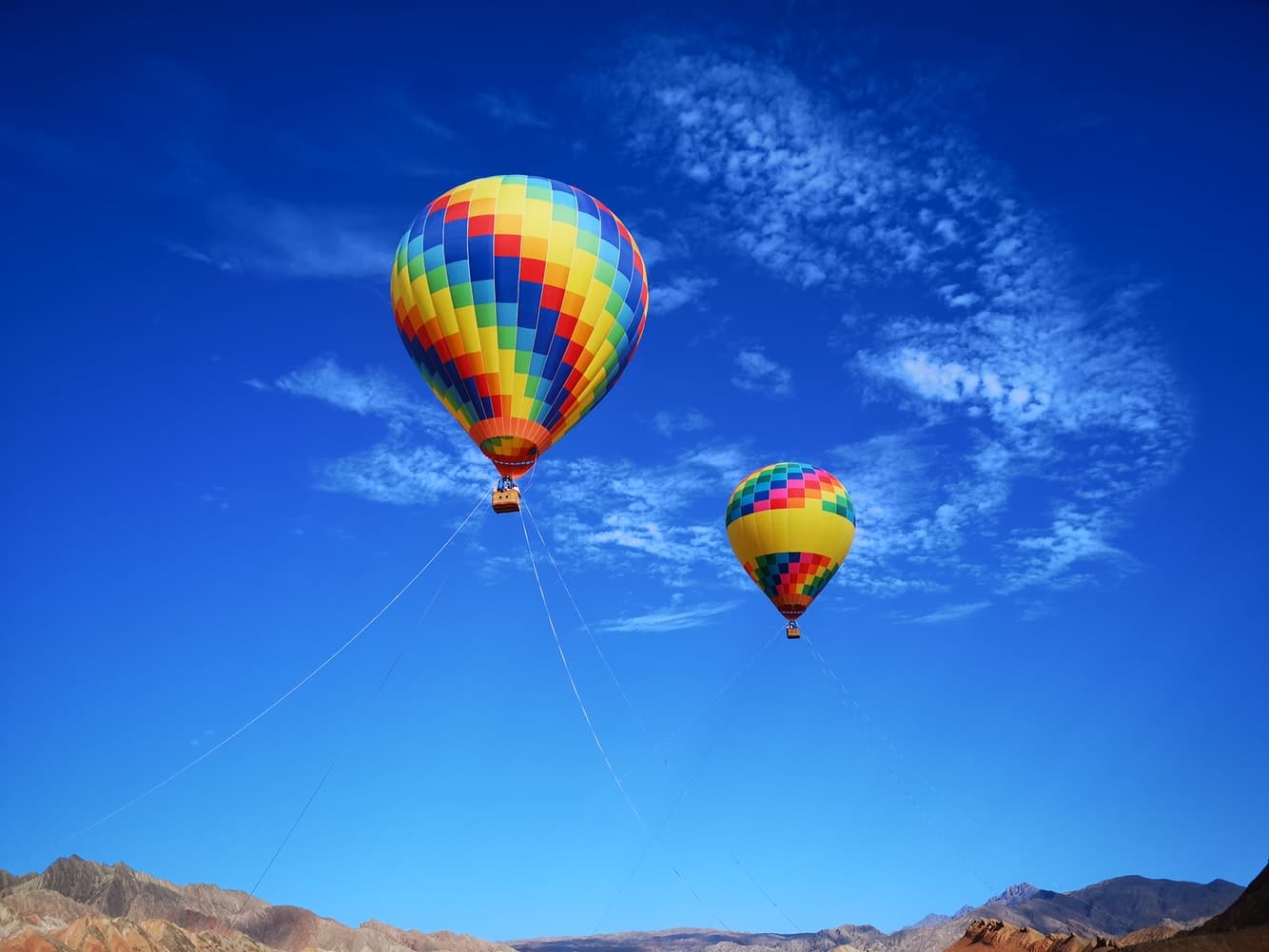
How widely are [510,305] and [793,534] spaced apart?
21.7m

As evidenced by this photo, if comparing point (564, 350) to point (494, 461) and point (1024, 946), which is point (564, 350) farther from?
point (1024, 946)

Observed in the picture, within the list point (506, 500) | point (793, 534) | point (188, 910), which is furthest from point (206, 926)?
point (506, 500)

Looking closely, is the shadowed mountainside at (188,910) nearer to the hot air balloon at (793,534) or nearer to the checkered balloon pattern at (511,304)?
the hot air balloon at (793,534)

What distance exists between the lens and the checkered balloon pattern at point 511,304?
32281mm

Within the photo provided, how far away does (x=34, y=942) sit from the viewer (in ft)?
339

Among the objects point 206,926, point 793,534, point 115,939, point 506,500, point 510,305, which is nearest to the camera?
point 510,305

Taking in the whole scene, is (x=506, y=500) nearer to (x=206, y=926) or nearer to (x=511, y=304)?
(x=511, y=304)

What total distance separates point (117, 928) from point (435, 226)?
110571mm

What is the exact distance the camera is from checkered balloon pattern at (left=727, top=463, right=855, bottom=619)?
49188 millimetres

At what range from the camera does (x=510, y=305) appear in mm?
32219

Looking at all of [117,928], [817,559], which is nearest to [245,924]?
[117,928]

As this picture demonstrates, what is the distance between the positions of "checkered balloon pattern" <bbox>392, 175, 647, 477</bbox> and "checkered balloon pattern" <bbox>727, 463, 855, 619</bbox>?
710 inches

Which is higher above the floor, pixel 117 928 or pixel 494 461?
pixel 494 461

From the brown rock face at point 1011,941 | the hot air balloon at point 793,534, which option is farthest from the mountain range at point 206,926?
the hot air balloon at point 793,534
